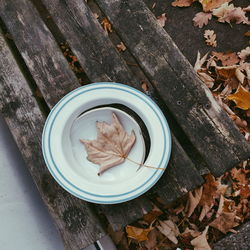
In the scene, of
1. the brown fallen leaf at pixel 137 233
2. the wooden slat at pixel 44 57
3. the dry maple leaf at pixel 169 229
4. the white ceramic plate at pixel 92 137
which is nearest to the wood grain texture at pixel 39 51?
the wooden slat at pixel 44 57

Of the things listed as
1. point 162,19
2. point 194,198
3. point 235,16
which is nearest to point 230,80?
point 235,16

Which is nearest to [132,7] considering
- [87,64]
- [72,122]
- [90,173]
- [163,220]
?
[87,64]

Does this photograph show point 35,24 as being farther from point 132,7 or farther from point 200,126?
point 200,126

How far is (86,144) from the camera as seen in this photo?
1.43 m

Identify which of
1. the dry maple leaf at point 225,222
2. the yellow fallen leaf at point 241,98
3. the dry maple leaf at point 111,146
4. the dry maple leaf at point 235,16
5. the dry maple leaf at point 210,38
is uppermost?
the dry maple leaf at point 235,16

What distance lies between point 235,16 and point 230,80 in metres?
0.48

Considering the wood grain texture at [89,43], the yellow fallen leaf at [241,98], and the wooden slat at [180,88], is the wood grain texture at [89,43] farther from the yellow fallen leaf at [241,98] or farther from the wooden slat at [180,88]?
the yellow fallen leaf at [241,98]

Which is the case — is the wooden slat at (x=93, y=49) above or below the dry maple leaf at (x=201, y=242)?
above

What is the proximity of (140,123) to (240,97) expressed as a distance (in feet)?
2.81

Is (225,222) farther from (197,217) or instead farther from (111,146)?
(111,146)

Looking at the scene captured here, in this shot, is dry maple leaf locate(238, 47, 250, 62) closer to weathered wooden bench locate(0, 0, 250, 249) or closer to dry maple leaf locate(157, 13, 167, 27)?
dry maple leaf locate(157, 13, 167, 27)

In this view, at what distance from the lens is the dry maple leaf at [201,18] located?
229cm

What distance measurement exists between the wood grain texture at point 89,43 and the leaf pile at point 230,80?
82cm

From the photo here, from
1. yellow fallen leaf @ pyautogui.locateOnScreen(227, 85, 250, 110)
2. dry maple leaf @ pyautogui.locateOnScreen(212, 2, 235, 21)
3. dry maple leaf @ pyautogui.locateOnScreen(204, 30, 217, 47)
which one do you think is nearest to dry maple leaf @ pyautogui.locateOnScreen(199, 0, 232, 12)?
dry maple leaf @ pyautogui.locateOnScreen(212, 2, 235, 21)
